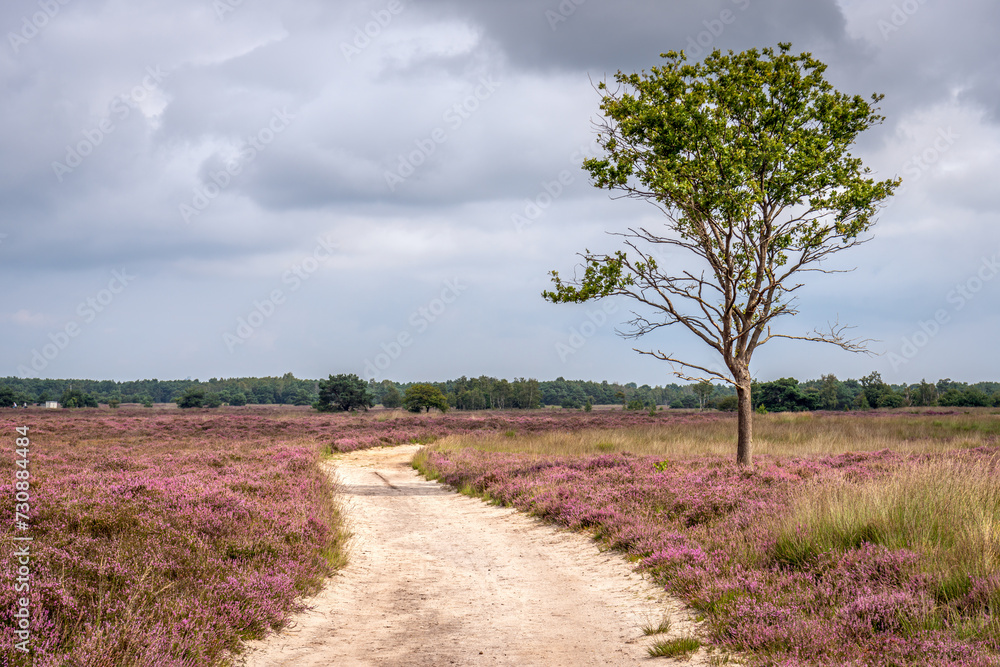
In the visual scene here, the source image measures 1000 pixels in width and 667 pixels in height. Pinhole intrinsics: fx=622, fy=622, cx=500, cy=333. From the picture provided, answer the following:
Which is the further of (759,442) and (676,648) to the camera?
(759,442)

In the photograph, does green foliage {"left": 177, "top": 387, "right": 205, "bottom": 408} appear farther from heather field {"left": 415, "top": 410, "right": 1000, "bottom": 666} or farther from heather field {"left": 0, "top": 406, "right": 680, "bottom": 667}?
heather field {"left": 415, "top": 410, "right": 1000, "bottom": 666}

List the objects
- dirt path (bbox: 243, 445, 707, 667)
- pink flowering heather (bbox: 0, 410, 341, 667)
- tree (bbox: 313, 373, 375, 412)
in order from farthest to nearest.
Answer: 1. tree (bbox: 313, 373, 375, 412)
2. dirt path (bbox: 243, 445, 707, 667)
3. pink flowering heather (bbox: 0, 410, 341, 667)

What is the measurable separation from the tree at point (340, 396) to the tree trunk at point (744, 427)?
87.2 meters

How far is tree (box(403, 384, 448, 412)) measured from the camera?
88875 millimetres

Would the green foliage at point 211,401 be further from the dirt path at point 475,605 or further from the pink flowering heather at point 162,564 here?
the dirt path at point 475,605

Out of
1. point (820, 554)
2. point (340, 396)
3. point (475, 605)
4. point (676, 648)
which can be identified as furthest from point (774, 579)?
point (340, 396)

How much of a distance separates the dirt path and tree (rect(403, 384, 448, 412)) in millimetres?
75912

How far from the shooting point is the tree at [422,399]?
88.9 m

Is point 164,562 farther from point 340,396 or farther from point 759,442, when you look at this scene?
point 340,396

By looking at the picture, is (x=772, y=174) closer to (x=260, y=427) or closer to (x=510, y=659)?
(x=510, y=659)

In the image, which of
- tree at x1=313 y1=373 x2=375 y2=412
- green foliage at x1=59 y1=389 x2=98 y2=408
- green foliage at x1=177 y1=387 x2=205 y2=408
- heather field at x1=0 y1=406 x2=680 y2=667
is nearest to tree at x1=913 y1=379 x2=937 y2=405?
tree at x1=313 y1=373 x2=375 y2=412

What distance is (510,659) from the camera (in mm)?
5883

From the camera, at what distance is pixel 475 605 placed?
7.85 meters

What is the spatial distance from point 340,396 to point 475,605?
95.2 m
